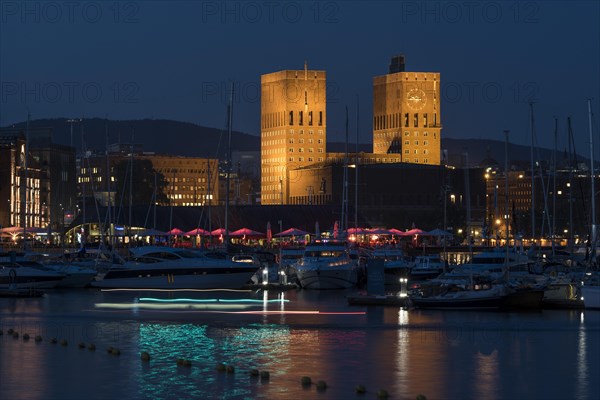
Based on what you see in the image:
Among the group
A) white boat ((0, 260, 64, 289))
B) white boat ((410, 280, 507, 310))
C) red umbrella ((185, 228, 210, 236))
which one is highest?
red umbrella ((185, 228, 210, 236))

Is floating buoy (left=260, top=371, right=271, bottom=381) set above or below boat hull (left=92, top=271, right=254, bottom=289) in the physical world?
below

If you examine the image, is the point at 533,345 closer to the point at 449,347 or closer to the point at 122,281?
the point at 449,347

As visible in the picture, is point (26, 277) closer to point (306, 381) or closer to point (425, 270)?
point (425, 270)

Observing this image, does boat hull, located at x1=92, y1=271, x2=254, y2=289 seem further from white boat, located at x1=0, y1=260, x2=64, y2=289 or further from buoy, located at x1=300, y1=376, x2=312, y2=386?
buoy, located at x1=300, y1=376, x2=312, y2=386

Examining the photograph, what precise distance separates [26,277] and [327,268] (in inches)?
758

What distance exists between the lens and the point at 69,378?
3838 cm

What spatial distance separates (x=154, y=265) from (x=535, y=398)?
50190 mm

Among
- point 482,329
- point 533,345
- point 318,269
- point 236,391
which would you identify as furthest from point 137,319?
point 318,269

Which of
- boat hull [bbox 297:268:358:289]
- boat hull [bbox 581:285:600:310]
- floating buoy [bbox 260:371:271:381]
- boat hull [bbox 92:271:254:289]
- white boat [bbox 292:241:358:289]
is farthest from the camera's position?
white boat [bbox 292:241:358:289]

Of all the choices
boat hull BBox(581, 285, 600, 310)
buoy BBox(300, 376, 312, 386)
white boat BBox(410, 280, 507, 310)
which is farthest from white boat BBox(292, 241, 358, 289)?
buoy BBox(300, 376, 312, 386)

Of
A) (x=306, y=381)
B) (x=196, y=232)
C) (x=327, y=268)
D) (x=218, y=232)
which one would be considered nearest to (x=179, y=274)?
(x=327, y=268)

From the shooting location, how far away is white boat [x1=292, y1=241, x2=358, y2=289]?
288 ft

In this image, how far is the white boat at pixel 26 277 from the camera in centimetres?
8052

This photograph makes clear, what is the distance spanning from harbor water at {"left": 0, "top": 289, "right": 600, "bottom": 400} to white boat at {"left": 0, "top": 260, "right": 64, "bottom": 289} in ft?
41.5
